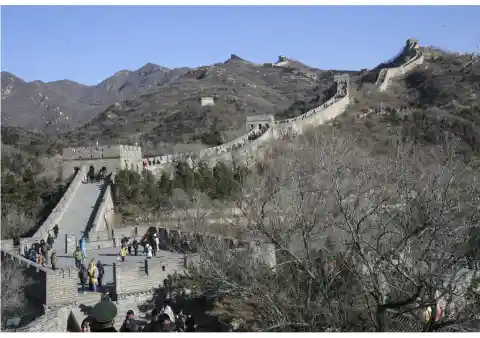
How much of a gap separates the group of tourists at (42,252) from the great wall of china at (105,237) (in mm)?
368

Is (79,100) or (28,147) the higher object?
(79,100)

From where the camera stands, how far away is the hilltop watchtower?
2877 centimetres

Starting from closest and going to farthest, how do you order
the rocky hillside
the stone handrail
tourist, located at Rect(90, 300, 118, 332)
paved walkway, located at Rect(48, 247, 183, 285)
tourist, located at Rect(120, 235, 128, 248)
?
1. tourist, located at Rect(90, 300, 118, 332)
2. paved walkway, located at Rect(48, 247, 183, 285)
3. tourist, located at Rect(120, 235, 128, 248)
4. the stone handrail
5. the rocky hillside

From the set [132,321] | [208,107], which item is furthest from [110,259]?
[208,107]

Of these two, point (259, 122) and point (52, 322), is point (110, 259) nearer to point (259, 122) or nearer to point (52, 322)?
point (52, 322)

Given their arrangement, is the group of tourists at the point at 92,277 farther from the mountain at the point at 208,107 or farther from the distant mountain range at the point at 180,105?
the distant mountain range at the point at 180,105

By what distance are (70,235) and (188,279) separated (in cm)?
748

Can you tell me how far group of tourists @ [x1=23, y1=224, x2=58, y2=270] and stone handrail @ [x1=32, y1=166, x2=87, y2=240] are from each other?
895 mm

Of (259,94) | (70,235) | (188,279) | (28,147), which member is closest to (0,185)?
(70,235)

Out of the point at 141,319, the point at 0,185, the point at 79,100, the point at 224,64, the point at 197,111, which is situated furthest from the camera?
the point at 79,100

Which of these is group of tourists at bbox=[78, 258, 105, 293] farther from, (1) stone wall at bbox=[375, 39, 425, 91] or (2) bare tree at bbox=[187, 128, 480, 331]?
(1) stone wall at bbox=[375, 39, 425, 91]

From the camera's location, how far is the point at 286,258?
11.6m

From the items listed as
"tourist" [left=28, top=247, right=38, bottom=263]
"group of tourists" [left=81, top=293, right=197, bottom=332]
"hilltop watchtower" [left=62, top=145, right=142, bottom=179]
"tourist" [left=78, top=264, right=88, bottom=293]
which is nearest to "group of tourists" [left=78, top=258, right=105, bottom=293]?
"tourist" [left=78, top=264, right=88, bottom=293]

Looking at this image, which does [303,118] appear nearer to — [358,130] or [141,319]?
[358,130]
